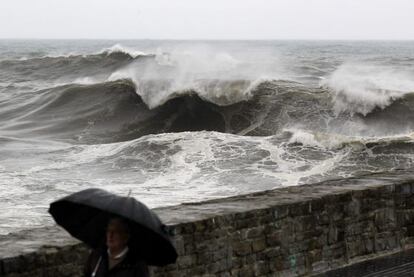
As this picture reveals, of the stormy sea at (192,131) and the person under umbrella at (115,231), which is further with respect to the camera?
the stormy sea at (192,131)

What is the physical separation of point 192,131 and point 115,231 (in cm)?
1491

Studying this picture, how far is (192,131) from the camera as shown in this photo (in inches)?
695

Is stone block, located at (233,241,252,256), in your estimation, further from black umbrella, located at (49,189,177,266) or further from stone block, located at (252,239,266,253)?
black umbrella, located at (49,189,177,266)

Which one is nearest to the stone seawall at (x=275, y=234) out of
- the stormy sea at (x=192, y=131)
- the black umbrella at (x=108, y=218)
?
the black umbrella at (x=108, y=218)

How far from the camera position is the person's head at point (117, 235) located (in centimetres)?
275

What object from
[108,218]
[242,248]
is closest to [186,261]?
[242,248]

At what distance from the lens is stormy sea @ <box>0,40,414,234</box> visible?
34.7 feet

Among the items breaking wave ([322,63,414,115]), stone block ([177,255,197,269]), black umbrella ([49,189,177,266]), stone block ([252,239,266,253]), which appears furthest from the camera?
breaking wave ([322,63,414,115])

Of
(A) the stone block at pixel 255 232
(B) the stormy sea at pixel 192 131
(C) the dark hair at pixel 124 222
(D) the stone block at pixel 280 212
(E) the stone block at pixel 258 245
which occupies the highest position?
(C) the dark hair at pixel 124 222

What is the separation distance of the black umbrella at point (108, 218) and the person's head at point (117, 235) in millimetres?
27

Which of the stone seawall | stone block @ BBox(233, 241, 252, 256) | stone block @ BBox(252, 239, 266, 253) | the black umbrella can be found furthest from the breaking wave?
the black umbrella

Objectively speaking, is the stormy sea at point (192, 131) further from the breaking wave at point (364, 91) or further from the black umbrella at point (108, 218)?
the black umbrella at point (108, 218)

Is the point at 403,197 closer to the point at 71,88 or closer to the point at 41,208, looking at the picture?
the point at 41,208

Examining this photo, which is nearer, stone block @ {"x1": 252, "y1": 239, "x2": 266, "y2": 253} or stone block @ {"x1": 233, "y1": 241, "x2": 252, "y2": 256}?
stone block @ {"x1": 233, "y1": 241, "x2": 252, "y2": 256}
